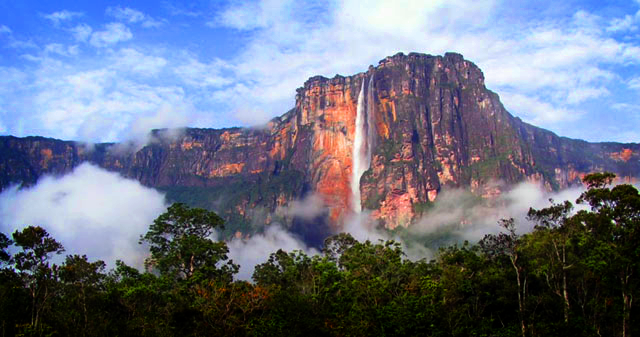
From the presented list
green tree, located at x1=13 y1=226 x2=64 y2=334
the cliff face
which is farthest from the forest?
the cliff face

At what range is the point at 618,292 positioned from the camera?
46.6 metres

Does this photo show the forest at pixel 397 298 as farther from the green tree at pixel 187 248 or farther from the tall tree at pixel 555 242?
the green tree at pixel 187 248

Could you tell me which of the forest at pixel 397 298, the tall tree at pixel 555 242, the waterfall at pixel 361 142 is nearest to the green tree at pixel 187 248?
the forest at pixel 397 298

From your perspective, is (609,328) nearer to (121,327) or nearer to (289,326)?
(289,326)

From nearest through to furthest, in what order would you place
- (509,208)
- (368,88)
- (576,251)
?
(576,251), (509,208), (368,88)

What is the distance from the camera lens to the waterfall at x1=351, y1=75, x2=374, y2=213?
190m

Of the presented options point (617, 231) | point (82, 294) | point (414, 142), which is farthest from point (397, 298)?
point (414, 142)

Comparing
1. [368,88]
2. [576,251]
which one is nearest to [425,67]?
[368,88]

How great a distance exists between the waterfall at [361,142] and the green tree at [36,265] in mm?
144242

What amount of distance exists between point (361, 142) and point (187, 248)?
13407 cm

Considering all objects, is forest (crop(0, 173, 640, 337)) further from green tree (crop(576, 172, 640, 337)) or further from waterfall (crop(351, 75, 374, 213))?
waterfall (crop(351, 75, 374, 213))

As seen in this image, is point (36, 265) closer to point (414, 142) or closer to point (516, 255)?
point (516, 255)

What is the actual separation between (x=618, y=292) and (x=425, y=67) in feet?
502

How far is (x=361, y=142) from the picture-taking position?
19188cm
